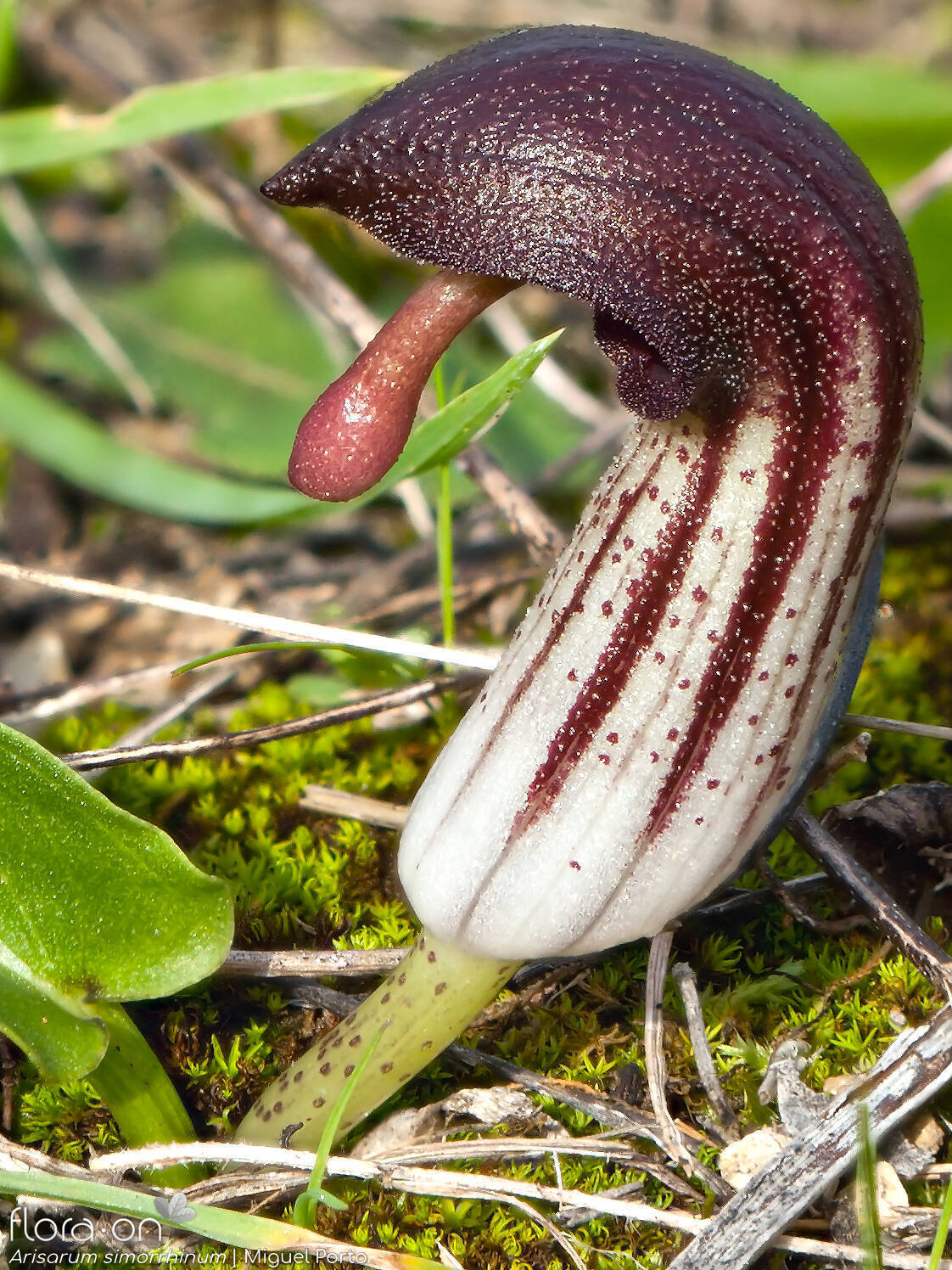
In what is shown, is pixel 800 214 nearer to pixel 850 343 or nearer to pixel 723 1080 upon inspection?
pixel 850 343

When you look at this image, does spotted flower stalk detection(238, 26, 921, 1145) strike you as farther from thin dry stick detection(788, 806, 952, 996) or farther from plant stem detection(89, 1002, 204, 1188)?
thin dry stick detection(788, 806, 952, 996)

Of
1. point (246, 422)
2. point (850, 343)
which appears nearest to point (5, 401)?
point (246, 422)

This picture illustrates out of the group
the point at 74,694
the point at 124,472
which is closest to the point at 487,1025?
the point at 74,694

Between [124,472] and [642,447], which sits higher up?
[642,447]

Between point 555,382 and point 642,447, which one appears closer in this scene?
point 642,447

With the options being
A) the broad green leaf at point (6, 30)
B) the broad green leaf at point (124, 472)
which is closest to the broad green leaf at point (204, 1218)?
the broad green leaf at point (124, 472)

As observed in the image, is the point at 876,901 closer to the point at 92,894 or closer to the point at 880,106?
the point at 92,894

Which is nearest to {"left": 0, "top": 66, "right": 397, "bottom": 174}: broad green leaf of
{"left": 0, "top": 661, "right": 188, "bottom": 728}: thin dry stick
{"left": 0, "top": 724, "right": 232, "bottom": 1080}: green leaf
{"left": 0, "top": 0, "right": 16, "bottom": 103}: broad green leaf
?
{"left": 0, "top": 0, "right": 16, "bottom": 103}: broad green leaf

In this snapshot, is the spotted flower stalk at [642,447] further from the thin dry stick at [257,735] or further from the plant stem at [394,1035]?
the thin dry stick at [257,735]
